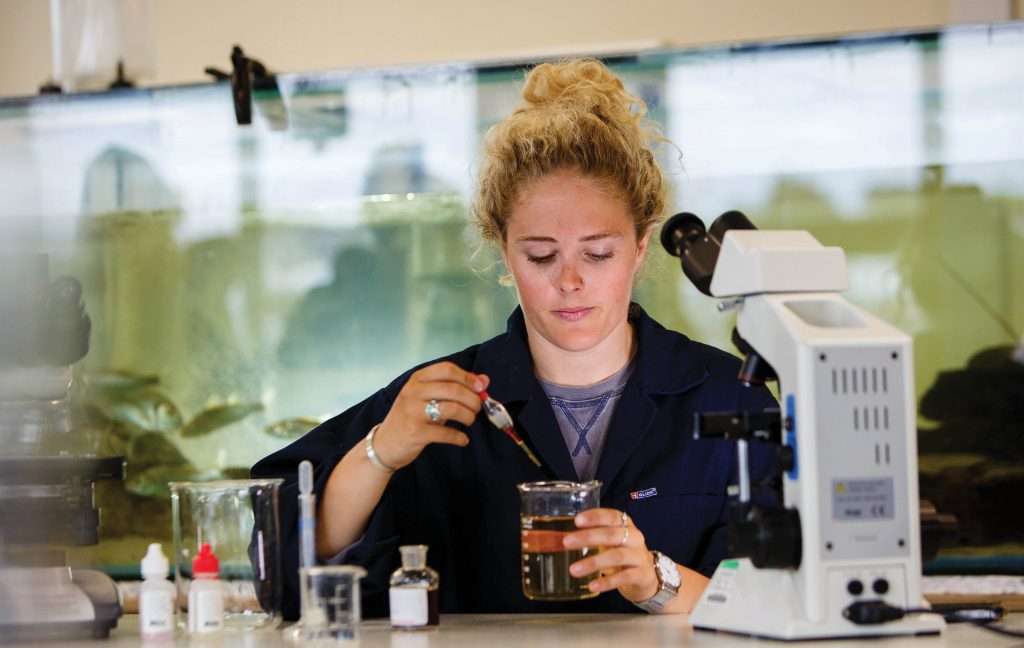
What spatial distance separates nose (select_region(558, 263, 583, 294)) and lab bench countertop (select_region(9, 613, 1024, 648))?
0.56 m

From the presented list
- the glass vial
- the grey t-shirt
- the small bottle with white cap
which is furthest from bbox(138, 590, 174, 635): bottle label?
the grey t-shirt

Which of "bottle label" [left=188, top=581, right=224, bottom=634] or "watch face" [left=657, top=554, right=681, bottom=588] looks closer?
"bottle label" [left=188, top=581, right=224, bottom=634]

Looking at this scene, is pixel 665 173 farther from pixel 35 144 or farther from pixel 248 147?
pixel 35 144

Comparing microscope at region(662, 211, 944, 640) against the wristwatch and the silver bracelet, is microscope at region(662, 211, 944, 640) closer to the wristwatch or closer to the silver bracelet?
the wristwatch

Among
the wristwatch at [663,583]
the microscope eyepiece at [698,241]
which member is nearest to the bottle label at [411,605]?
the wristwatch at [663,583]

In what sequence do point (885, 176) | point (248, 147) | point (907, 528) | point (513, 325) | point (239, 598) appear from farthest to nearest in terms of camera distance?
point (248, 147), point (885, 176), point (513, 325), point (239, 598), point (907, 528)

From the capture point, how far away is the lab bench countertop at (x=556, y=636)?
1469mm

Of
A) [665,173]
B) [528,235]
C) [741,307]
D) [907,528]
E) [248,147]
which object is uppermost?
[248,147]

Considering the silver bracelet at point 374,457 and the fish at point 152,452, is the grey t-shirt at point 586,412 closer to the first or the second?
the silver bracelet at point 374,457

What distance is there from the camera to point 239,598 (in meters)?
1.74

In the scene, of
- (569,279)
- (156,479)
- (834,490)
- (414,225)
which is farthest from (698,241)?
(156,479)

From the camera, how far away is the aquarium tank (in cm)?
306

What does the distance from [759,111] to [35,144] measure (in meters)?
2.05

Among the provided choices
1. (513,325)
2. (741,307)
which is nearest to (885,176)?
(513,325)
